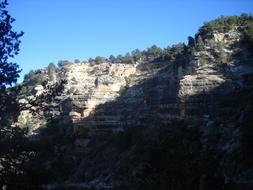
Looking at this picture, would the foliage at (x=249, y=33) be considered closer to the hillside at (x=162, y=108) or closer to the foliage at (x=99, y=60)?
the hillside at (x=162, y=108)

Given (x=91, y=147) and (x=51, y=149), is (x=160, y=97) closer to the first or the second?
(x=91, y=147)

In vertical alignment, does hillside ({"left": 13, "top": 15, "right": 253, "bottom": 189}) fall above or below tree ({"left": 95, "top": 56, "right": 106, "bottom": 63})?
below

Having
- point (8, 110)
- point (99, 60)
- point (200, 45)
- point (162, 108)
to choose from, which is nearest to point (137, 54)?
point (99, 60)

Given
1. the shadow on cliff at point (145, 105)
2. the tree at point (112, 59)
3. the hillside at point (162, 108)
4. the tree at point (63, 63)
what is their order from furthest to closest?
the tree at point (63, 63), the tree at point (112, 59), the shadow on cliff at point (145, 105), the hillside at point (162, 108)

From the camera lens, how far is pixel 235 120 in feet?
239

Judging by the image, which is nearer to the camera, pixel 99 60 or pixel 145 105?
pixel 145 105

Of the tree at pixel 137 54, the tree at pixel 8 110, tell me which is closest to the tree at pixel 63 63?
the tree at pixel 137 54

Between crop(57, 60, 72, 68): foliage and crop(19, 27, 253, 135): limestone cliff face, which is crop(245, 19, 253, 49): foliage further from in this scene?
crop(57, 60, 72, 68): foliage

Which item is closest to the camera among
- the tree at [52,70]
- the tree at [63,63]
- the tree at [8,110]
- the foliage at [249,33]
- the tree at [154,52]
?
the tree at [8,110]

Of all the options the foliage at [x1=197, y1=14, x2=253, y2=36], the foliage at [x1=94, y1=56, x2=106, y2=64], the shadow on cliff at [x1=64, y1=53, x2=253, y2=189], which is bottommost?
the shadow on cliff at [x1=64, y1=53, x2=253, y2=189]

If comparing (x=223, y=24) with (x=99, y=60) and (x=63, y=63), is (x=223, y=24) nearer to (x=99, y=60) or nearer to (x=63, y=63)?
(x=99, y=60)

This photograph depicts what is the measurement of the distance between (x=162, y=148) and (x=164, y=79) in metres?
80.3

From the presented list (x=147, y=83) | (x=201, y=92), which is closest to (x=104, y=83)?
(x=147, y=83)

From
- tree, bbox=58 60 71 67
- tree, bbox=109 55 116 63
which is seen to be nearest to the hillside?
tree, bbox=109 55 116 63
